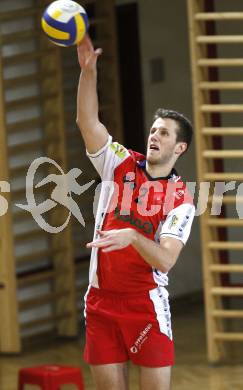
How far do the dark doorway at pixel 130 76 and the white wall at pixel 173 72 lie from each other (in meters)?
0.05

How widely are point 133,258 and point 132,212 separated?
184mm

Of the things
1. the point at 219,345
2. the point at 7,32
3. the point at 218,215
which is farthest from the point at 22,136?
the point at 219,345

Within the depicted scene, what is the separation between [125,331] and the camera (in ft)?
14.5

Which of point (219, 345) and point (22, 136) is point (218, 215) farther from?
point (22, 136)

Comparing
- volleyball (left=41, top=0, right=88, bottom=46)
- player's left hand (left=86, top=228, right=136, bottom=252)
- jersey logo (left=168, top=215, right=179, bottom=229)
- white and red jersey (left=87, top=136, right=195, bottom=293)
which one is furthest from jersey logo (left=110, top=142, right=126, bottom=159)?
player's left hand (left=86, top=228, right=136, bottom=252)

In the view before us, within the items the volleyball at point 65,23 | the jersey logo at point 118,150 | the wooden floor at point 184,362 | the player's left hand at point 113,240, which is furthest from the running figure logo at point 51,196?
the player's left hand at point 113,240

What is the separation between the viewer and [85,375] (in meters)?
6.98

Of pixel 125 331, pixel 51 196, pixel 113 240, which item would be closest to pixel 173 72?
pixel 51 196

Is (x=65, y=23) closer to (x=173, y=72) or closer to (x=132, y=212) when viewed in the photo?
(x=132, y=212)

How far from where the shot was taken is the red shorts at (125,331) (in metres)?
4.41

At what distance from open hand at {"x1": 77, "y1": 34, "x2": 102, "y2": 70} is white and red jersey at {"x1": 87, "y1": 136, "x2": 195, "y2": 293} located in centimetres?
38

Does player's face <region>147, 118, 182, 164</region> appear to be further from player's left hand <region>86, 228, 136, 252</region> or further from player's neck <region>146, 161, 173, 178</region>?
player's left hand <region>86, 228, 136, 252</region>

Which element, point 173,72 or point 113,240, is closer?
point 113,240

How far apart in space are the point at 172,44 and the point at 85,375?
11.5 ft
